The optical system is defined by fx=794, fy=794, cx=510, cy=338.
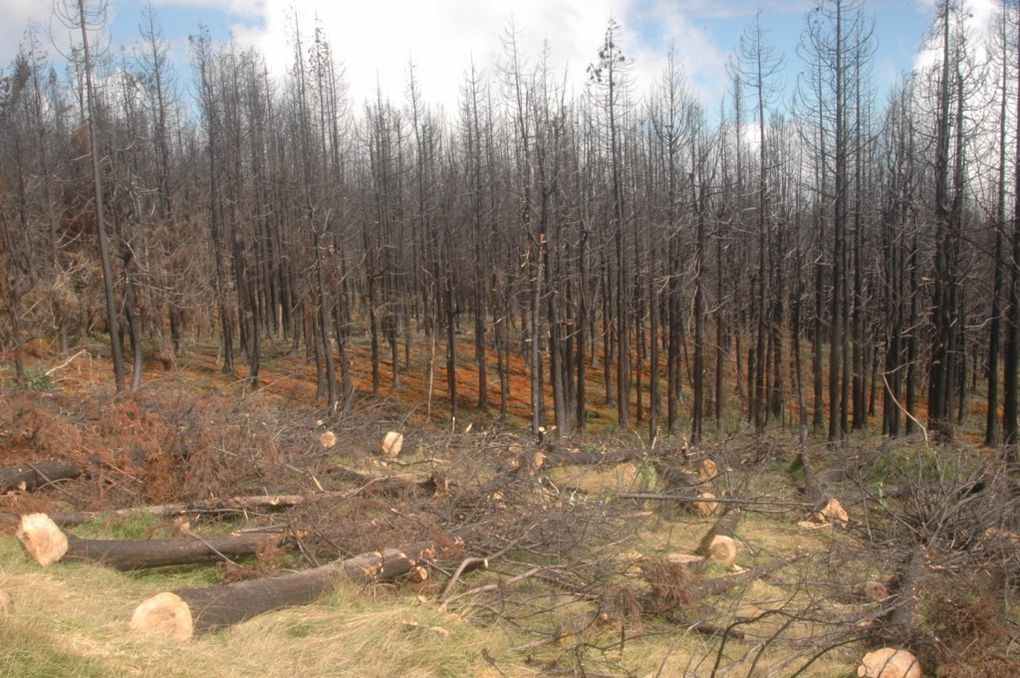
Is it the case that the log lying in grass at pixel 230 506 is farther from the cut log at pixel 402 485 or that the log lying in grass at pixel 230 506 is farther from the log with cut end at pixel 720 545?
the log with cut end at pixel 720 545

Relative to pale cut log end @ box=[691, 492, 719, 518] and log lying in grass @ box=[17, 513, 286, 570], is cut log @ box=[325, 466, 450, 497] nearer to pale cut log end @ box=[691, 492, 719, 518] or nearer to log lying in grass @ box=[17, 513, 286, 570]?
log lying in grass @ box=[17, 513, 286, 570]

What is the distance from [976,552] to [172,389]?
9.06m

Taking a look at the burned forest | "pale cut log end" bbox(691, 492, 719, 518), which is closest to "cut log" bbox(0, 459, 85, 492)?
the burned forest

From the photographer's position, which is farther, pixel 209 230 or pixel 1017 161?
pixel 209 230

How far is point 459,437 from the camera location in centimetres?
1018

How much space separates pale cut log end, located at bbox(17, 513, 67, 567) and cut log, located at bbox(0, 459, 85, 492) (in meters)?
1.96

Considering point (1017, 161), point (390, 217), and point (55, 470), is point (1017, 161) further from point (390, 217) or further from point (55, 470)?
point (390, 217)

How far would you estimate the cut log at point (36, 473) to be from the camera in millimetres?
7391

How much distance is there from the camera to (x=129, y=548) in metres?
5.91

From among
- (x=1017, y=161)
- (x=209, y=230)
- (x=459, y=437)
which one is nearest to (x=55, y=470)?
(x=459, y=437)

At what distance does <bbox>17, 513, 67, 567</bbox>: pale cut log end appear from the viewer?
5566mm

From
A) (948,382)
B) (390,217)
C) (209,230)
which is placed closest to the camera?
(948,382)

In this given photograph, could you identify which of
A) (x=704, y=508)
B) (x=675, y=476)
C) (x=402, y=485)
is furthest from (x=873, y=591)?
(x=402, y=485)

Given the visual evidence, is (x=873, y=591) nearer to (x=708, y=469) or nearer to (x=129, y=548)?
(x=708, y=469)
